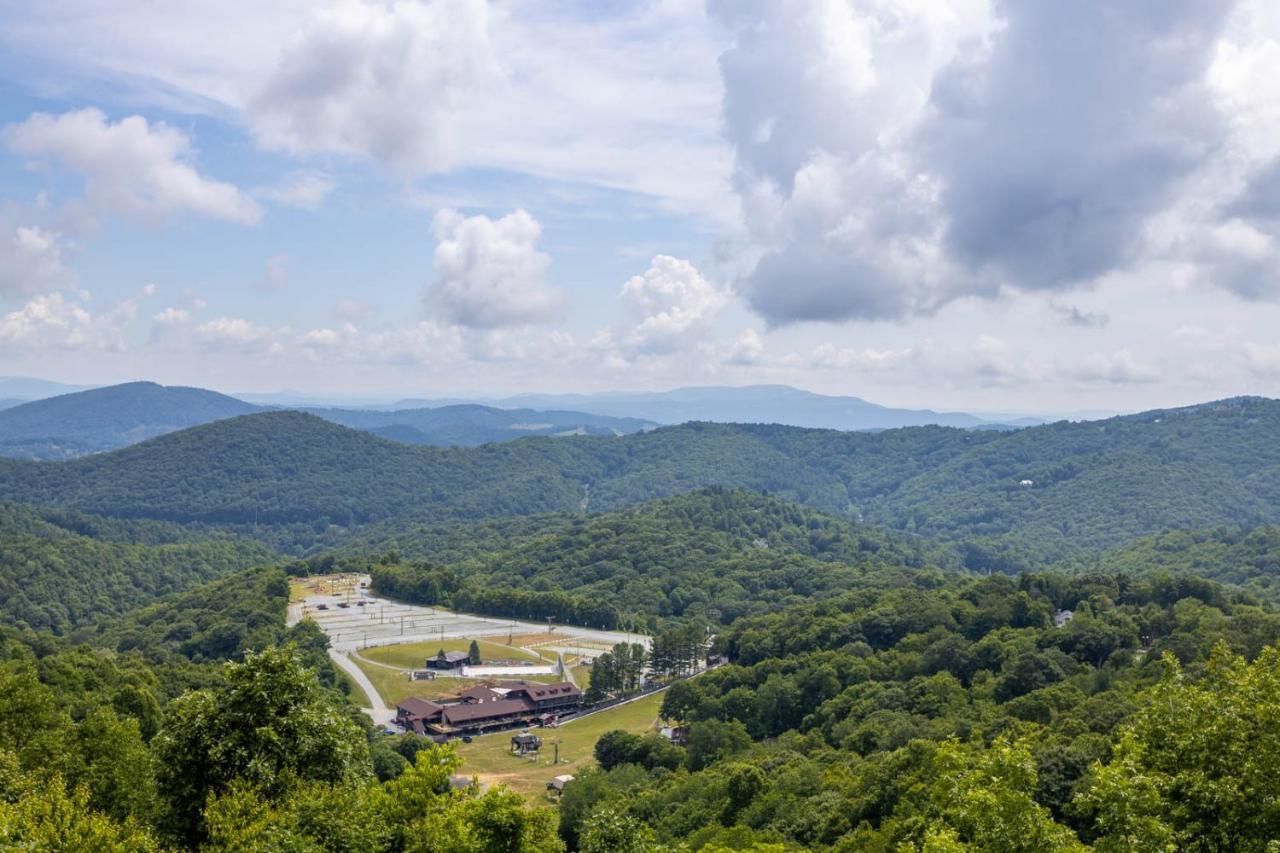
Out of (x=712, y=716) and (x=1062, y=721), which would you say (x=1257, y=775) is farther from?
(x=712, y=716)

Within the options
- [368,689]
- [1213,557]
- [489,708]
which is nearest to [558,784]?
[489,708]

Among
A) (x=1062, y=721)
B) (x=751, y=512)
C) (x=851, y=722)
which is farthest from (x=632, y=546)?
(x=1062, y=721)

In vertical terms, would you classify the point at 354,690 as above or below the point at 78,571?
above

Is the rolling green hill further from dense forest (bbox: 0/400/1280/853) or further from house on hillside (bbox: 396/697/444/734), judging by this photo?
house on hillside (bbox: 396/697/444/734)

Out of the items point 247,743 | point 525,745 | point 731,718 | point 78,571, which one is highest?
point 247,743

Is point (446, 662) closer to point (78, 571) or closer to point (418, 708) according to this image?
point (418, 708)

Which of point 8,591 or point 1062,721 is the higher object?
point 1062,721

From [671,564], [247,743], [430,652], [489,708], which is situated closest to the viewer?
[247,743]

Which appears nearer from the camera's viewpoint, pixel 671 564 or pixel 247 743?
pixel 247 743
